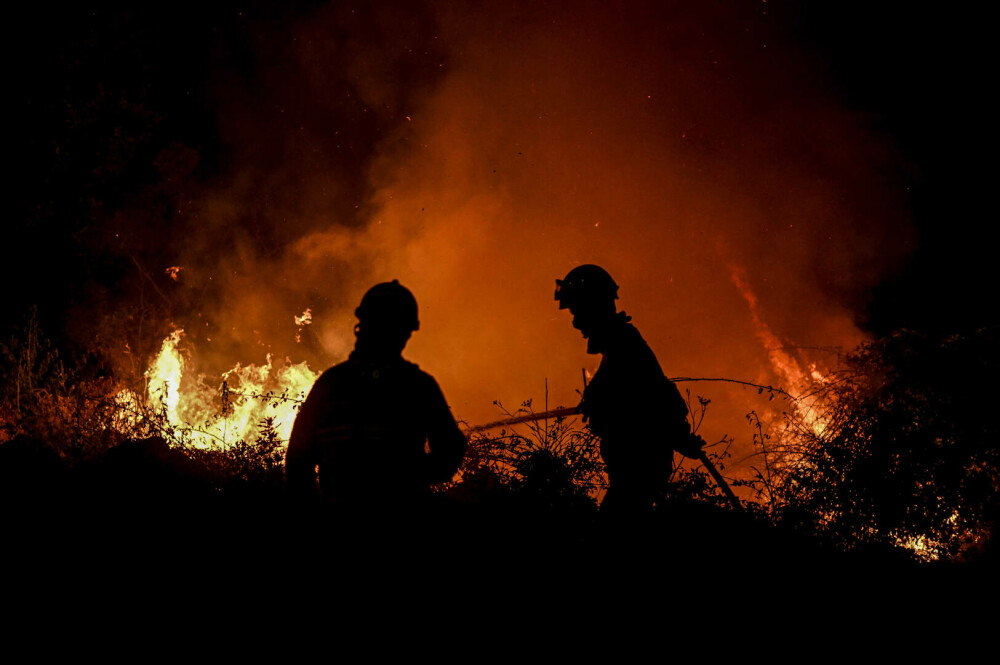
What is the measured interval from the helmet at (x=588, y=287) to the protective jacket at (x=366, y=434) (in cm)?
186

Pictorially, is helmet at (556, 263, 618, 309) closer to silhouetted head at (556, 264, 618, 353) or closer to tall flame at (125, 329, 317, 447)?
silhouetted head at (556, 264, 618, 353)

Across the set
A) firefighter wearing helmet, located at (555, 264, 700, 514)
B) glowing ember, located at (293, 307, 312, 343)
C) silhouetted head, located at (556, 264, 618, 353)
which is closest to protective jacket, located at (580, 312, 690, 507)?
firefighter wearing helmet, located at (555, 264, 700, 514)

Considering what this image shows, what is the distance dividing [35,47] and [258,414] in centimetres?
942

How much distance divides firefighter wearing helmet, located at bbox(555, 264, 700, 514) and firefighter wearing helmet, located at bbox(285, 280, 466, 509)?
1529 mm

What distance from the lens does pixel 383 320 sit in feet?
8.48

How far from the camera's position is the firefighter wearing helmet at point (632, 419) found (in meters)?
3.69

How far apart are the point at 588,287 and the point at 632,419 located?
1062 mm

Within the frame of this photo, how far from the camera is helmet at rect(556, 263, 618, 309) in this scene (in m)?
4.07

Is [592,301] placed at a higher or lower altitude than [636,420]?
higher

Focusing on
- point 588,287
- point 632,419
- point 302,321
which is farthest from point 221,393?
point 632,419

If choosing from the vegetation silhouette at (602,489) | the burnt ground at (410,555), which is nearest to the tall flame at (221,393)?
the vegetation silhouette at (602,489)

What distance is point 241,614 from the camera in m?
3.38

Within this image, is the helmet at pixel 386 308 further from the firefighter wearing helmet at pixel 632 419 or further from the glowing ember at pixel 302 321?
the glowing ember at pixel 302 321

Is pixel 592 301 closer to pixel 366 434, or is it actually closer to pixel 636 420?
pixel 636 420
